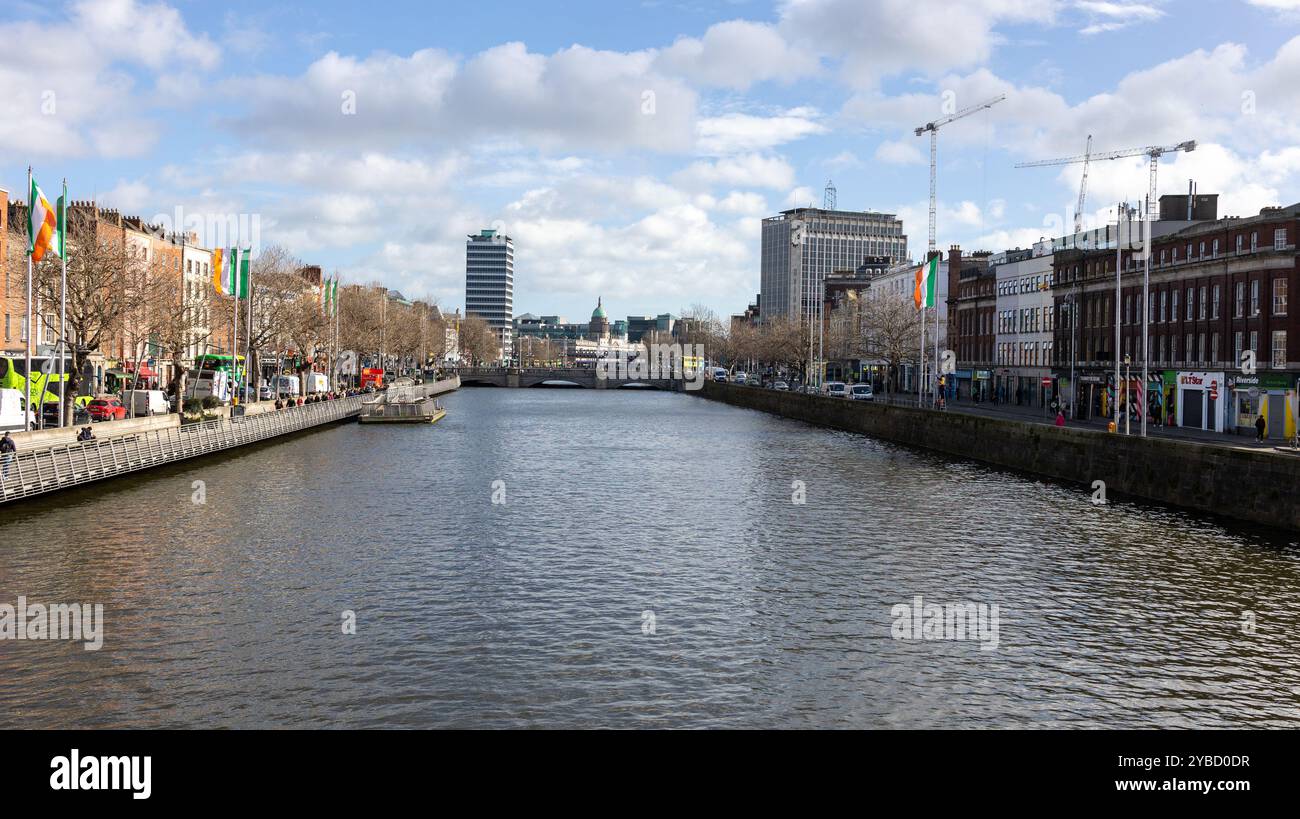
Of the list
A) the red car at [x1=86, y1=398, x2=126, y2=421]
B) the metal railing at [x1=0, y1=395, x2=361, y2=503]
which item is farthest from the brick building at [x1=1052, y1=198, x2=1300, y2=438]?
the red car at [x1=86, y1=398, x2=126, y2=421]

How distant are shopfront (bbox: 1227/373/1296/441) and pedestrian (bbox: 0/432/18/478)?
59.8 meters

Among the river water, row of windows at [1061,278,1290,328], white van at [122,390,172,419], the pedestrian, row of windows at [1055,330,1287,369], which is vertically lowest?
the river water

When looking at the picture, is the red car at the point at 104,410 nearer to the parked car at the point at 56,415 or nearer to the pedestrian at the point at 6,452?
the parked car at the point at 56,415

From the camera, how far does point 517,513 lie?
42.5m

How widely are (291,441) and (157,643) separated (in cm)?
5574

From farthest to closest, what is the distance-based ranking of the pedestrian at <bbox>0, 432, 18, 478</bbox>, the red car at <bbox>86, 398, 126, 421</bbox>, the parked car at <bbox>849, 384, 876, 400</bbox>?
1. the parked car at <bbox>849, 384, 876, 400</bbox>
2. the red car at <bbox>86, 398, 126, 421</bbox>
3. the pedestrian at <bbox>0, 432, 18, 478</bbox>

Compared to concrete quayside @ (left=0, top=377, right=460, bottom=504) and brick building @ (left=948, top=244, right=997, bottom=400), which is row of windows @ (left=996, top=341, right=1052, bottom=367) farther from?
concrete quayside @ (left=0, top=377, right=460, bottom=504)

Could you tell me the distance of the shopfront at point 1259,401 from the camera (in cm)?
6338

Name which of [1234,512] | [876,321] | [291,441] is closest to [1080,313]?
[876,321]

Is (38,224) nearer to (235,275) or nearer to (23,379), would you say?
(23,379)

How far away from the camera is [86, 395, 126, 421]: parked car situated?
61094 millimetres

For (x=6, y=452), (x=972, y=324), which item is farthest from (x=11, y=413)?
(x=972, y=324)

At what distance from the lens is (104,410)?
61.2m
